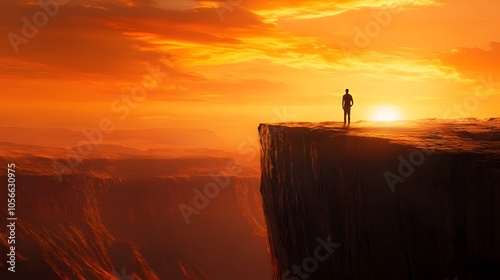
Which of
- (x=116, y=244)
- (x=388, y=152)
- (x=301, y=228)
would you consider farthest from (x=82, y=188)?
(x=388, y=152)

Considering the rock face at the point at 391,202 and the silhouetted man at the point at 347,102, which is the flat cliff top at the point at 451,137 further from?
the silhouetted man at the point at 347,102

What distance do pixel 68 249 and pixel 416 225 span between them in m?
106

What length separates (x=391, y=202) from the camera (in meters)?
19.3

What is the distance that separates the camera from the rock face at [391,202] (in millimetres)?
15484

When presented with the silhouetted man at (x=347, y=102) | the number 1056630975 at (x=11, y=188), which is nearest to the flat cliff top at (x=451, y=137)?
the silhouetted man at (x=347, y=102)

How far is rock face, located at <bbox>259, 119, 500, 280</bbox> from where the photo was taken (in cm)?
1548

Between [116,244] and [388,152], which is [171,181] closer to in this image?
[116,244]

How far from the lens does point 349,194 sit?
73.4 ft

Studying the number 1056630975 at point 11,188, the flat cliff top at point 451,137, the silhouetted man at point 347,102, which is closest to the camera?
the flat cliff top at point 451,137

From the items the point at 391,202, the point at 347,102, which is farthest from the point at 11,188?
the point at 391,202
